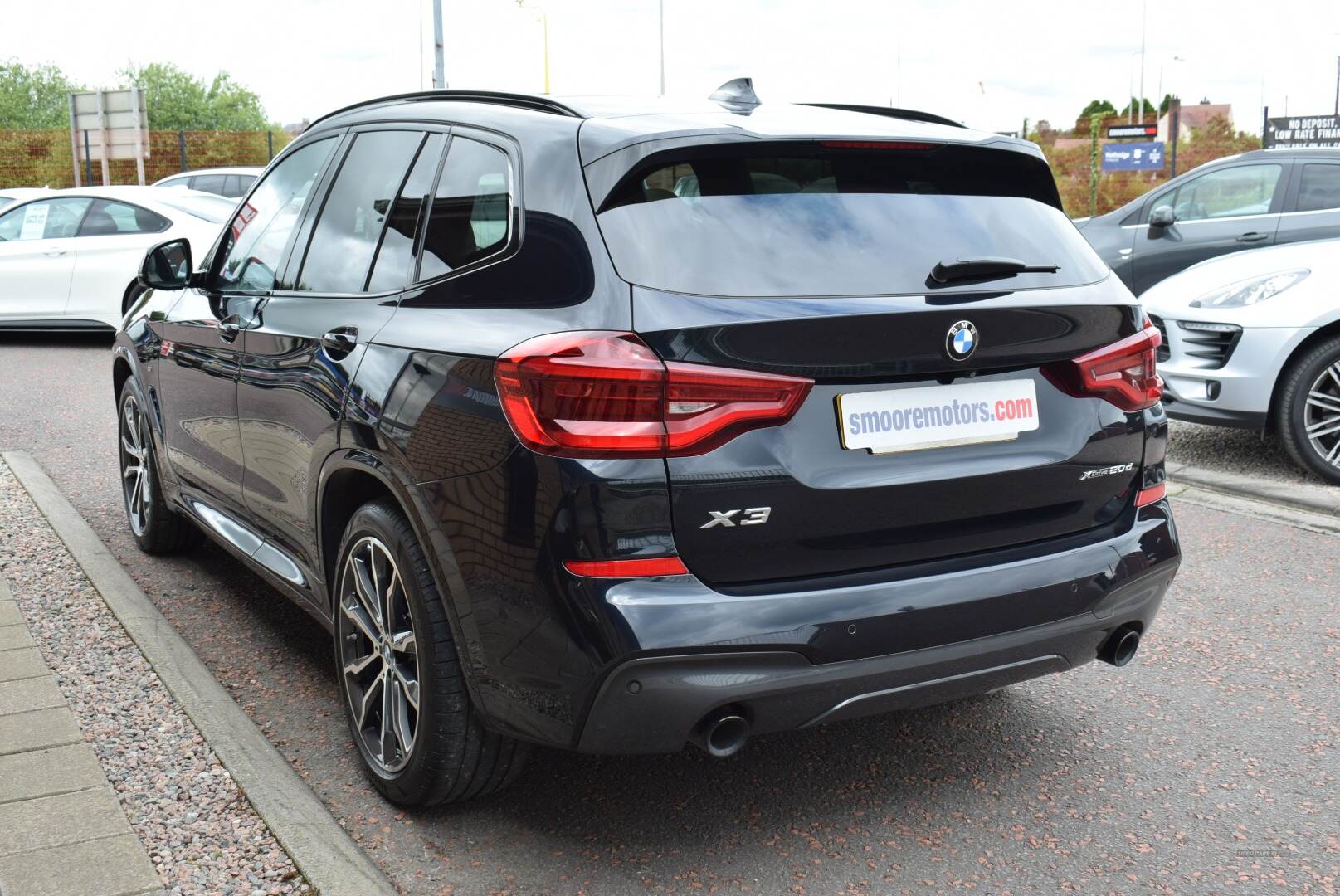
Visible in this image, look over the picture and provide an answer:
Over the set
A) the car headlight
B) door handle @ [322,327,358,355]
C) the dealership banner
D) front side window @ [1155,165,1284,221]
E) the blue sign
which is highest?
the dealership banner

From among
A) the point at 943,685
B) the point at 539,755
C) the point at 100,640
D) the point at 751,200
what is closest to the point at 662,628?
the point at 943,685

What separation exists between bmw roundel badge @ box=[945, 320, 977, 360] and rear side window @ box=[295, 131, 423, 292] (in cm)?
155

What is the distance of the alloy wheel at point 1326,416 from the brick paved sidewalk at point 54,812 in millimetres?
5996

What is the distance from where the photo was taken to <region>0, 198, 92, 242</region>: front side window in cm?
1379

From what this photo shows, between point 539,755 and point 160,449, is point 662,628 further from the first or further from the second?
point 160,449

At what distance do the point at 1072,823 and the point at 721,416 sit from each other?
1426 mm

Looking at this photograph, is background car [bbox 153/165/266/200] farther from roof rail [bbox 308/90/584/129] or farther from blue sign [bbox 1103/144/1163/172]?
blue sign [bbox 1103/144/1163/172]

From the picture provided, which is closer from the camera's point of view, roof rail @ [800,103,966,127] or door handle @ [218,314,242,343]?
roof rail @ [800,103,966,127]

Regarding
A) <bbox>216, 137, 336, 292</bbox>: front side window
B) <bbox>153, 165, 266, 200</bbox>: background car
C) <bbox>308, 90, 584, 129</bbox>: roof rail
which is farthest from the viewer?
<bbox>153, 165, 266, 200</bbox>: background car

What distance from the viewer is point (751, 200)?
2879 mm

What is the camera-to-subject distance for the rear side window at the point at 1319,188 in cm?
995

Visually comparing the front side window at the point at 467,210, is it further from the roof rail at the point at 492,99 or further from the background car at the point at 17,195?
the background car at the point at 17,195

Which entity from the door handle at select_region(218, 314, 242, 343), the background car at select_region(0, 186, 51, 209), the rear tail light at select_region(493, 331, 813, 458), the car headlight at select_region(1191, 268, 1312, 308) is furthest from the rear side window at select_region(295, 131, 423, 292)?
the background car at select_region(0, 186, 51, 209)

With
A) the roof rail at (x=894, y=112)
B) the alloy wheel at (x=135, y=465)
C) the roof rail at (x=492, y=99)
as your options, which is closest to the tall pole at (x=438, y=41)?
the alloy wheel at (x=135, y=465)
